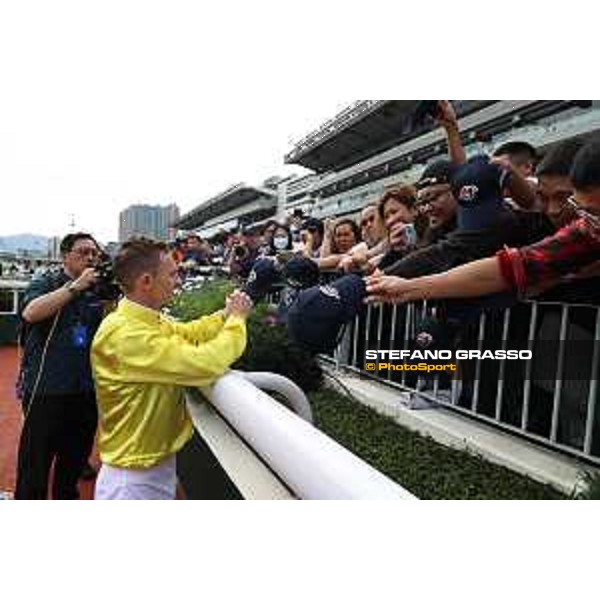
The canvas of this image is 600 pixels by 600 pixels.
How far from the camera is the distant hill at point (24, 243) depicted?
154 cm

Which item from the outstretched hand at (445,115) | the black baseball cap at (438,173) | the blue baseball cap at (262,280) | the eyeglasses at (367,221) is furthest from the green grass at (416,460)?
the outstretched hand at (445,115)

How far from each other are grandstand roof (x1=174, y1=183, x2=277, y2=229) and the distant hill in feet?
1.02

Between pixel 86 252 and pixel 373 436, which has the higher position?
pixel 86 252

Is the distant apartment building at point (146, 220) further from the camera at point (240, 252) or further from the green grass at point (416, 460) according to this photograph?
the green grass at point (416, 460)

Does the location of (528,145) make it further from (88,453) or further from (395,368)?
(88,453)

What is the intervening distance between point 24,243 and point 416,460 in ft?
3.09

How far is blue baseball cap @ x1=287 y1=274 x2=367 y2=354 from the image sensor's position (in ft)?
4.25

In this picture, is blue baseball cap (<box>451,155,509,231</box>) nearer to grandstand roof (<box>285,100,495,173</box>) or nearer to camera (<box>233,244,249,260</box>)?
grandstand roof (<box>285,100,495,173</box>)

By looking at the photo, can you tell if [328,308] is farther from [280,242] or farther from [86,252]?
[86,252]

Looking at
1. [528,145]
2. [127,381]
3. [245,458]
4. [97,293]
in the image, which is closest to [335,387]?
[245,458]

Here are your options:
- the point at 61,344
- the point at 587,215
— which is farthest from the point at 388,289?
the point at 61,344

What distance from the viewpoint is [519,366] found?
1310 millimetres

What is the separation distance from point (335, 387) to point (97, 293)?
59 centimetres
